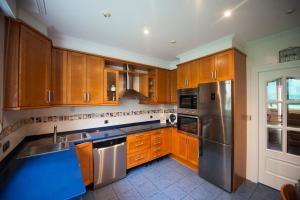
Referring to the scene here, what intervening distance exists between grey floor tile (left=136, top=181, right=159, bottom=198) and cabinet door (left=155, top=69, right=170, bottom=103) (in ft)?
5.81

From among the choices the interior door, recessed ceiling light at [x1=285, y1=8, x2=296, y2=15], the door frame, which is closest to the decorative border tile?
the door frame

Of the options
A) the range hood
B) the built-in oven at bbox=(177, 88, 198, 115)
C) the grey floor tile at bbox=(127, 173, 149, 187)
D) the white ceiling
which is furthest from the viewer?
the range hood

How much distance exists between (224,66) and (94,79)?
2274mm

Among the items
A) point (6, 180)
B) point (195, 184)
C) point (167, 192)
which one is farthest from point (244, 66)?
point (6, 180)

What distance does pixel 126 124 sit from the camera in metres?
3.04

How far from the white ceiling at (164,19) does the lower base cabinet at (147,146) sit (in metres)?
1.88

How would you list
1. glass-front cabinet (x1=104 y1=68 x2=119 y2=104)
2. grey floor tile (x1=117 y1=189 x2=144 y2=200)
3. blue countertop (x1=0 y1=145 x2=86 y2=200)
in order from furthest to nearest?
glass-front cabinet (x1=104 y1=68 x2=119 y2=104), grey floor tile (x1=117 y1=189 x2=144 y2=200), blue countertop (x1=0 y1=145 x2=86 y2=200)

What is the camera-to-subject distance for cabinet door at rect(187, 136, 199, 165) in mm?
2604

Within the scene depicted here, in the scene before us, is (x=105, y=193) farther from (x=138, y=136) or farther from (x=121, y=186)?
(x=138, y=136)

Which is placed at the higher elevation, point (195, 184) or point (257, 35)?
point (257, 35)

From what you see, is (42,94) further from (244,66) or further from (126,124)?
(244,66)

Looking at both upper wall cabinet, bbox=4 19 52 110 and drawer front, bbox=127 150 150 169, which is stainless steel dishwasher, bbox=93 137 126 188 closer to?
drawer front, bbox=127 150 150 169

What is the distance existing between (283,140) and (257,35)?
5.78 feet

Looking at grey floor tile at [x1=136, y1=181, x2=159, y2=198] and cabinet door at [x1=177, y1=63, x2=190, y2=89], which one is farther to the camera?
cabinet door at [x1=177, y1=63, x2=190, y2=89]
